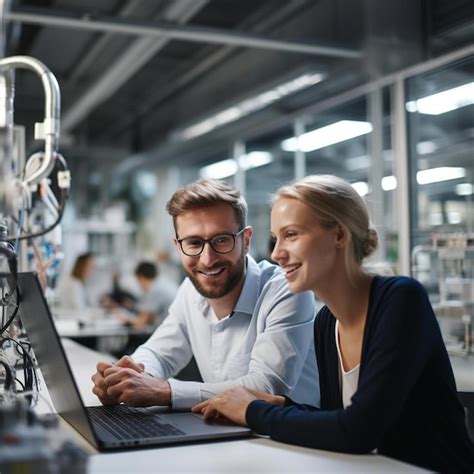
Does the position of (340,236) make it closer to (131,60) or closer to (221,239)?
(221,239)

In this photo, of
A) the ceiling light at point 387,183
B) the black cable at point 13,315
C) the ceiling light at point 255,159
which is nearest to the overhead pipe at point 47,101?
the black cable at point 13,315

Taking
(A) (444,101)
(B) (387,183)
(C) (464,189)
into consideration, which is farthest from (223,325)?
(B) (387,183)

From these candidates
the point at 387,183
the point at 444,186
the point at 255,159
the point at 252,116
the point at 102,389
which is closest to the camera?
the point at 102,389

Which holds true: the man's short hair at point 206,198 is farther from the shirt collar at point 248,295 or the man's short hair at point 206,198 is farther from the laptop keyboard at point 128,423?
the laptop keyboard at point 128,423

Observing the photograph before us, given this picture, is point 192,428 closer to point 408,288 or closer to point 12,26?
point 408,288

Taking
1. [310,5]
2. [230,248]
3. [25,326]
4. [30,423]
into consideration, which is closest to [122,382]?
[25,326]

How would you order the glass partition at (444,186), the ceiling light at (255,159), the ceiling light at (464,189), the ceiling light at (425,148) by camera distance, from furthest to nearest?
1. the ceiling light at (255,159)
2. the ceiling light at (425,148)
3. the ceiling light at (464,189)
4. the glass partition at (444,186)

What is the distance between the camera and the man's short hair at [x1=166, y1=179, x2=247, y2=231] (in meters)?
1.73

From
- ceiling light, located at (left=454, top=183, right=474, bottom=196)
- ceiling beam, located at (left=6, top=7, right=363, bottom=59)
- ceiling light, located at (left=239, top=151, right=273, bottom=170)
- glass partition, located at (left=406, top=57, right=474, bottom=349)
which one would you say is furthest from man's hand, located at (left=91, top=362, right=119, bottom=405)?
ceiling light, located at (left=239, top=151, right=273, bottom=170)

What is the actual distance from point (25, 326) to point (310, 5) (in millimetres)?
4623

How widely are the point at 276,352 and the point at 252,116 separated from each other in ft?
18.6

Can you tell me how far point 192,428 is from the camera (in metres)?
1.29

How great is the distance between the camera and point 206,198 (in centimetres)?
173

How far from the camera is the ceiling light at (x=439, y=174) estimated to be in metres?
4.19
